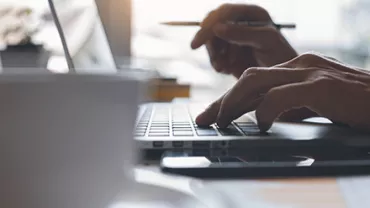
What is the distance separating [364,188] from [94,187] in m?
0.23

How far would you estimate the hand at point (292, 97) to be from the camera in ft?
1.68

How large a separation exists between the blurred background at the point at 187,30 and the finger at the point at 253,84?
24.6 inches

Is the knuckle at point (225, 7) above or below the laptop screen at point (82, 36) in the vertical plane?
above

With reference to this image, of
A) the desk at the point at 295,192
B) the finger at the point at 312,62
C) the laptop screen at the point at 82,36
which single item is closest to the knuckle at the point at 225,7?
the laptop screen at the point at 82,36

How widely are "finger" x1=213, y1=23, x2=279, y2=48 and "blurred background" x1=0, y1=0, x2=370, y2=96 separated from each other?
13.0 inches

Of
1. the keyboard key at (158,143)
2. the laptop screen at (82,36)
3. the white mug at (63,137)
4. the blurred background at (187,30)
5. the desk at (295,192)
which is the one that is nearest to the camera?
the white mug at (63,137)

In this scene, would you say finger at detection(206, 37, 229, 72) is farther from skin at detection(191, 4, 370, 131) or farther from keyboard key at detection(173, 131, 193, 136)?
keyboard key at detection(173, 131, 193, 136)

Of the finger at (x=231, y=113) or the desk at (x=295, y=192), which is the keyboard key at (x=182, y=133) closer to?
the finger at (x=231, y=113)

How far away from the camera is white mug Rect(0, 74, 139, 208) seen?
165 mm

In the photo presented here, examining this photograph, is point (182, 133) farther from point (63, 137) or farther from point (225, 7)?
point (225, 7)

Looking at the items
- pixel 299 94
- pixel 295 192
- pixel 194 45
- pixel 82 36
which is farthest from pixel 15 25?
pixel 295 192

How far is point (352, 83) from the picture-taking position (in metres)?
0.57

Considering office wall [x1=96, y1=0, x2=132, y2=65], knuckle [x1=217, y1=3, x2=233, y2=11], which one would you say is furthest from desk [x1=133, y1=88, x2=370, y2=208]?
office wall [x1=96, y1=0, x2=132, y2=65]

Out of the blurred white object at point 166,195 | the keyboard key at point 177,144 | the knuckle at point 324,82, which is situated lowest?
the keyboard key at point 177,144
